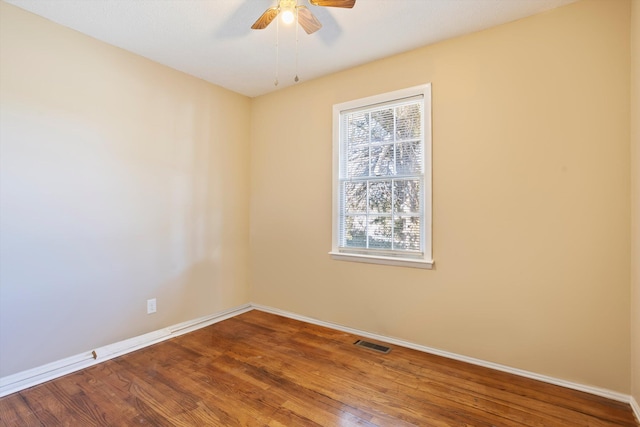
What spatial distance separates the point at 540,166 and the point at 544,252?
60 cm

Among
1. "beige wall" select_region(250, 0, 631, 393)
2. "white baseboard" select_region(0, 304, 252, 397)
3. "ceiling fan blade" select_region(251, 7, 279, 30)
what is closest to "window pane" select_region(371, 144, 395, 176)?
"beige wall" select_region(250, 0, 631, 393)

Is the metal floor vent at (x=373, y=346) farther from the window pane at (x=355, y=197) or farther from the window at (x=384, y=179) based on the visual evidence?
the window pane at (x=355, y=197)

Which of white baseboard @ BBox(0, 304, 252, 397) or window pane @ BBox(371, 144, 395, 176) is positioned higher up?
window pane @ BBox(371, 144, 395, 176)

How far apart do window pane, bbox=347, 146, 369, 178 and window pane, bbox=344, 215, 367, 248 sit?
427 mm

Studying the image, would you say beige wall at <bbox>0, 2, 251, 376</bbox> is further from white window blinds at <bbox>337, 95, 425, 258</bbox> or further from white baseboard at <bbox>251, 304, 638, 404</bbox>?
white window blinds at <bbox>337, 95, 425, 258</bbox>

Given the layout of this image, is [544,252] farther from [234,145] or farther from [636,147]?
[234,145]

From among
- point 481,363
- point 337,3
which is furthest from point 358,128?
point 481,363

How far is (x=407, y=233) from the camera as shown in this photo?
2.74 meters

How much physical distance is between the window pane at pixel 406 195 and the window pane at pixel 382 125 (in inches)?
17.2

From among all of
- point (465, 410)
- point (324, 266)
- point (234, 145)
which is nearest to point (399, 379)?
point (465, 410)

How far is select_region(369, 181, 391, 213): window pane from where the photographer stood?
2842 mm

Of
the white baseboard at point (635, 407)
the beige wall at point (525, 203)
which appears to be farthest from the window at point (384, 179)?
the white baseboard at point (635, 407)

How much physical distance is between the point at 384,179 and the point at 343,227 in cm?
65

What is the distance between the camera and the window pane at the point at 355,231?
118 inches
